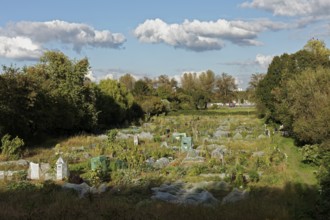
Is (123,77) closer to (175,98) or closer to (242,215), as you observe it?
(175,98)

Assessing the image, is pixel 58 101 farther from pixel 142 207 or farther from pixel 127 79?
pixel 127 79

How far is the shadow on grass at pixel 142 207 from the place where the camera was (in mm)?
7707

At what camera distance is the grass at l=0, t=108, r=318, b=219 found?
821cm

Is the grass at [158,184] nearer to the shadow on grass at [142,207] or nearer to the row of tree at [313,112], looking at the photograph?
the shadow on grass at [142,207]

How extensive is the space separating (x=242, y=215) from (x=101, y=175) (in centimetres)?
842

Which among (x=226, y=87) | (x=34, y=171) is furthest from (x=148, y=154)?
(x=226, y=87)

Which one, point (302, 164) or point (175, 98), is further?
point (175, 98)

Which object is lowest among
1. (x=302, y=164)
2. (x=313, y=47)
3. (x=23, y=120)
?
(x=302, y=164)

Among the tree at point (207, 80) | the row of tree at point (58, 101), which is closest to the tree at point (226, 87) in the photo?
the tree at point (207, 80)

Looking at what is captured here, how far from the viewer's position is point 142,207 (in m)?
9.95

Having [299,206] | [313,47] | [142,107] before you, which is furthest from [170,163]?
[142,107]

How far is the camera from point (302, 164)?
64.4 ft

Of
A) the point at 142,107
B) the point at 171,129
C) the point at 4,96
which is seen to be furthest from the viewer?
the point at 142,107

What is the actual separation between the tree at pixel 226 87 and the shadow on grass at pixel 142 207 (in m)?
104
